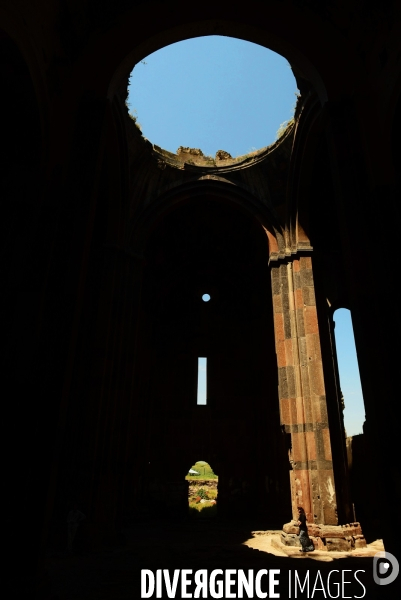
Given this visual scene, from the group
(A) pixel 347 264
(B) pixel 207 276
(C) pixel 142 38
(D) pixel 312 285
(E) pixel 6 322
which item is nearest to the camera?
(E) pixel 6 322

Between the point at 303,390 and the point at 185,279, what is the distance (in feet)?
31.3

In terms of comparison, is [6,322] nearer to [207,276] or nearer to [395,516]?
[395,516]

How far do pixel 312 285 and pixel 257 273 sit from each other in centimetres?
616

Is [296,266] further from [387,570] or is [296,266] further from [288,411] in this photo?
[387,570]

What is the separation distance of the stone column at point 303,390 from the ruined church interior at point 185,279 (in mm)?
43

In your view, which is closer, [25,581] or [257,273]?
[25,581]

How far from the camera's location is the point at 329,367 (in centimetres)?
923

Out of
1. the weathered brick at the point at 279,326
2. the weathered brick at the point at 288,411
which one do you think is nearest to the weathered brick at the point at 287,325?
the weathered brick at the point at 279,326

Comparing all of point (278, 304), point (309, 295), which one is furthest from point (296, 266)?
point (278, 304)

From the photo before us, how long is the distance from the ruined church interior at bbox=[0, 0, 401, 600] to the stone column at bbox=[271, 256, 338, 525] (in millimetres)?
43

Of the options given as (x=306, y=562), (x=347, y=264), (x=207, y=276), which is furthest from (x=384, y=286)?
(x=207, y=276)

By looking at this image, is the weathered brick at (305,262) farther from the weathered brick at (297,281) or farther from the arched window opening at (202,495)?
the arched window opening at (202,495)

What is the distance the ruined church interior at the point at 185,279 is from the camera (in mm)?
4168

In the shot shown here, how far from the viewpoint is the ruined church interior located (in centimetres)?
417
